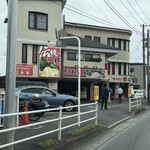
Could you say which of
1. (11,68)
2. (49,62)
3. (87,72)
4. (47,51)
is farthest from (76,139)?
(87,72)

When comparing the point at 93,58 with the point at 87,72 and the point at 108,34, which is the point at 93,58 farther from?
the point at 108,34

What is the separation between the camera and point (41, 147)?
5496 millimetres

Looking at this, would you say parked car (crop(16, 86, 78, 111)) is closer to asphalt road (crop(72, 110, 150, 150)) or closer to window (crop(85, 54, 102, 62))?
asphalt road (crop(72, 110, 150, 150))

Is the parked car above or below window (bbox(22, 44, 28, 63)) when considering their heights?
below

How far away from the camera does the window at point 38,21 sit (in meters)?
21.2

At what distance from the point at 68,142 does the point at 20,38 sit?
1615 centimetres

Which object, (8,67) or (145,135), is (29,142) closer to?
(8,67)

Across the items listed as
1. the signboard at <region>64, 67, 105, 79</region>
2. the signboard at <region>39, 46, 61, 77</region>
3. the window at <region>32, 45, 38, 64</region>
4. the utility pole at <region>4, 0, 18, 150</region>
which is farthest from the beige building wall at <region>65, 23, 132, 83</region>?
the utility pole at <region>4, 0, 18, 150</region>

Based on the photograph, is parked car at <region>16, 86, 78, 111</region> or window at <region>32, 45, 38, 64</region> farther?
window at <region>32, 45, 38, 64</region>

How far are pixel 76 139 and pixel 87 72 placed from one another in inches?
699

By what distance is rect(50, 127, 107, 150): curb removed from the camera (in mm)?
5767

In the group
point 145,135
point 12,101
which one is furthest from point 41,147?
point 145,135

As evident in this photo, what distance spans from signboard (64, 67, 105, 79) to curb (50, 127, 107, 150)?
48.9ft

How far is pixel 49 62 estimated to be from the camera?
21.3m
